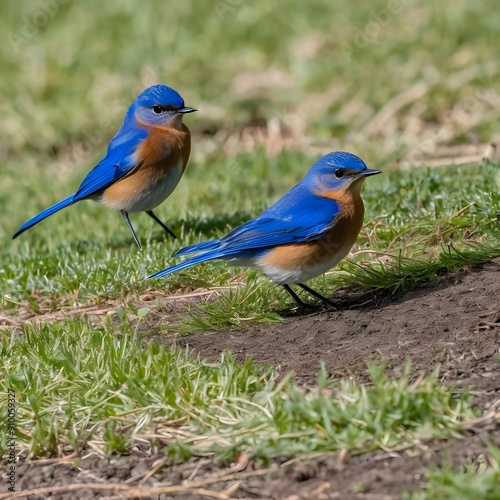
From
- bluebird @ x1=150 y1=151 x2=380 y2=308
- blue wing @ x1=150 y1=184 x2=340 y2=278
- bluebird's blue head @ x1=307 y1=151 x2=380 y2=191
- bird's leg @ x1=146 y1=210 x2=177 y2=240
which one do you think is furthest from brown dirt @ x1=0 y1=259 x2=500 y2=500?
bird's leg @ x1=146 y1=210 x2=177 y2=240

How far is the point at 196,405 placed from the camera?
4504 millimetres

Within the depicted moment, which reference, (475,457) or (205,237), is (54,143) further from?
(475,457)

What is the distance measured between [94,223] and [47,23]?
5872 mm

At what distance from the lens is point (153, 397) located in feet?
15.1

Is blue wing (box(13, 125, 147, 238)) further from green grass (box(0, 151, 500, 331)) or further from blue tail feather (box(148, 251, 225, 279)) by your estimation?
blue tail feather (box(148, 251, 225, 279))

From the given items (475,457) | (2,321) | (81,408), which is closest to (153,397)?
(81,408)

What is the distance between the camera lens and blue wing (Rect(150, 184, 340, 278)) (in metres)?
5.58

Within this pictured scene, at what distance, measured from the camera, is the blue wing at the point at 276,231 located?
5.58 m

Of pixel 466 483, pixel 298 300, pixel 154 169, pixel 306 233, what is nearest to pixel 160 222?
pixel 154 169

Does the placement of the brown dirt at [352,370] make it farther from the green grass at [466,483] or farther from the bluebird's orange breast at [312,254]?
the bluebird's orange breast at [312,254]

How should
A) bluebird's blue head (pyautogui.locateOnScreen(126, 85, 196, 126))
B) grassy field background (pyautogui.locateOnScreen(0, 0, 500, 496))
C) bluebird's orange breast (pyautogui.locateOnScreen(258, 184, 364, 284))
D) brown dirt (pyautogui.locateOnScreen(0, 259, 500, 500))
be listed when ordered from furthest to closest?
bluebird's blue head (pyautogui.locateOnScreen(126, 85, 196, 126)) < bluebird's orange breast (pyautogui.locateOnScreen(258, 184, 364, 284)) < grassy field background (pyautogui.locateOnScreen(0, 0, 500, 496)) < brown dirt (pyautogui.locateOnScreen(0, 259, 500, 500))

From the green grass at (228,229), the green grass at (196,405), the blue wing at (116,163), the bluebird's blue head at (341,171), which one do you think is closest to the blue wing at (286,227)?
the bluebird's blue head at (341,171)

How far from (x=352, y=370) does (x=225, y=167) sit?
540cm

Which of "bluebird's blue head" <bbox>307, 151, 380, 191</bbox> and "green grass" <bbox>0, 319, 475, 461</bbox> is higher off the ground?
"bluebird's blue head" <bbox>307, 151, 380, 191</bbox>
